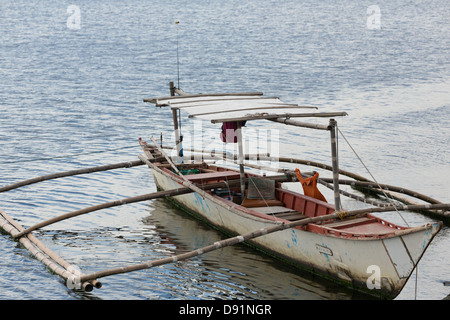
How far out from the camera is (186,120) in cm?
3325

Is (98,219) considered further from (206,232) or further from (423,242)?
(423,242)

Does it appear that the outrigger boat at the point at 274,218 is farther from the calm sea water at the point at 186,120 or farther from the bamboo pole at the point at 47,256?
the calm sea water at the point at 186,120

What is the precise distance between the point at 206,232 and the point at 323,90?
73.1 feet

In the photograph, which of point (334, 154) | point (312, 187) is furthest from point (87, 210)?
point (334, 154)

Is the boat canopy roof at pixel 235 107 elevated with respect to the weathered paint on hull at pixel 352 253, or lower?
elevated

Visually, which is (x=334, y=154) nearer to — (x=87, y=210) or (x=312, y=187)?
(x=312, y=187)

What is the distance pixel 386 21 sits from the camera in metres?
72.9

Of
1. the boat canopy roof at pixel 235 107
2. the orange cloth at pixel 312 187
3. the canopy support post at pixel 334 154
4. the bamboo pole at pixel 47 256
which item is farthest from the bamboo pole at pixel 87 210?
the canopy support post at pixel 334 154

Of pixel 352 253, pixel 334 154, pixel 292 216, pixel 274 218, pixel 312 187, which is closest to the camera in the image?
pixel 352 253

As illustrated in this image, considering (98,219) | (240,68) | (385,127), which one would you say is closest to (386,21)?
(240,68)

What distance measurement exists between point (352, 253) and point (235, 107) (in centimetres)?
571

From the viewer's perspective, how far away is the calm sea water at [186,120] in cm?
1639

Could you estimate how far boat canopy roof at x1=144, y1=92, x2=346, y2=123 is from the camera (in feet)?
54.9

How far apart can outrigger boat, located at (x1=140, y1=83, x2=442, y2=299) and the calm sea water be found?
1.99ft
